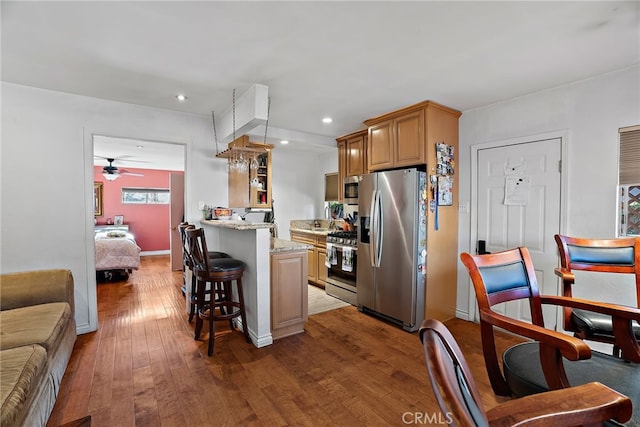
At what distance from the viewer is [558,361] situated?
1.08 metres

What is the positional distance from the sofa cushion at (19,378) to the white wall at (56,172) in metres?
1.45

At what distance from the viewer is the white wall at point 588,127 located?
2.32 meters

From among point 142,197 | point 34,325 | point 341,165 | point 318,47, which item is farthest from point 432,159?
point 142,197

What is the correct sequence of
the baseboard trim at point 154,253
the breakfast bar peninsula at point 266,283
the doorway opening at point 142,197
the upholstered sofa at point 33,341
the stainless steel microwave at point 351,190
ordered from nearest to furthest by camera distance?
the upholstered sofa at point 33,341
the breakfast bar peninsula at point 266,283
the stainless steel microwave at point 351,190
the doorway opening at point 142,197
the baseboard trim at point 154,253

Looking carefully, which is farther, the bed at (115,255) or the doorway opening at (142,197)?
the doorway opening at (142,197)

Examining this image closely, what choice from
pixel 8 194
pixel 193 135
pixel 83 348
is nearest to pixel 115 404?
pixel 83 348

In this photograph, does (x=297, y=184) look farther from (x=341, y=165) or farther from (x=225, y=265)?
(x=225, y=265)

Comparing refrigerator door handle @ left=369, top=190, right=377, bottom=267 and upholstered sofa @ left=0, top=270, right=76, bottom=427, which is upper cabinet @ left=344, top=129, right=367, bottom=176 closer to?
refrigerator door handle @ left=369, top=190, right=377, bottom=267

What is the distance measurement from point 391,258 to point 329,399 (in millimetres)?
1602

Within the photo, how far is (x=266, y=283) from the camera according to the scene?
2.69 meters

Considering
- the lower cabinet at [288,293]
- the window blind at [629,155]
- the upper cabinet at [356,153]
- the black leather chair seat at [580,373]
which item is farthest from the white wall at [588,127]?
the lower cabinet at [288,293]

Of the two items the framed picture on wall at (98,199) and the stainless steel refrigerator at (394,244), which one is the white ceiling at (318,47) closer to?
the stainless steel refrigerator at (394,244)

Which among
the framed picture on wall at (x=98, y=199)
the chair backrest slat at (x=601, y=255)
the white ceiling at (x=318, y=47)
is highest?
the white ceiling at (x=318, y=47)

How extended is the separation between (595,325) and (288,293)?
2.24 metres
